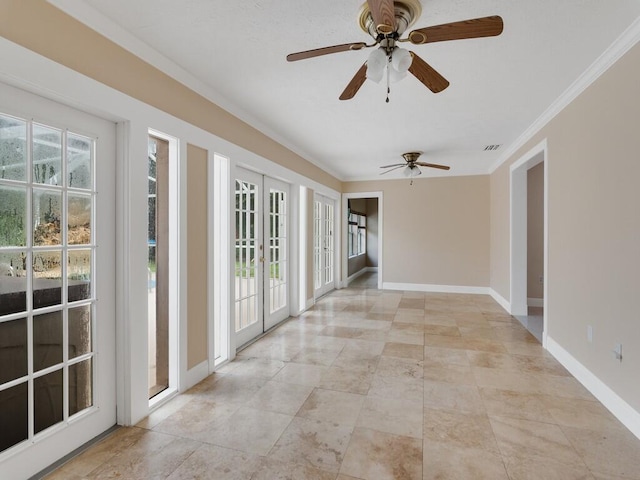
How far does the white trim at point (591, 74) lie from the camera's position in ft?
6.85

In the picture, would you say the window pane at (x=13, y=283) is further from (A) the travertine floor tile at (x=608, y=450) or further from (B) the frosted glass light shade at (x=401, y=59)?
(A) the travertine floor tile at (x=608, y=450)

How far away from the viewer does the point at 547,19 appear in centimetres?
196

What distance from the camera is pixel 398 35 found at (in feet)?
6.06

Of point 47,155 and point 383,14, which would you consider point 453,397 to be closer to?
point 383,14

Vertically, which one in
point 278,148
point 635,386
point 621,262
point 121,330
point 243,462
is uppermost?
point 278,148

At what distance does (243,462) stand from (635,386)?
253 centimetres

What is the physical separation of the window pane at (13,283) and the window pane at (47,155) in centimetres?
42

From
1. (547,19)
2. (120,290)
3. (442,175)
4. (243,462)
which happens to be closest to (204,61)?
(120,290)

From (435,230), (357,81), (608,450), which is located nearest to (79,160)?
(357,81)

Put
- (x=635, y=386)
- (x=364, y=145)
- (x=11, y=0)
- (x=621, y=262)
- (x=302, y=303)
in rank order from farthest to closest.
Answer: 1. (x=302, y=303)
2. (x=364, y=145)
3. (x=621, y=262)
4. (x=635, y=386)
5. (x=11, y=0)

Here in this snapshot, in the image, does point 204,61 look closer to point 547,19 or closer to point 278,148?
point 278,148

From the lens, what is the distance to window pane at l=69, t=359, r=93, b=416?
1945mm

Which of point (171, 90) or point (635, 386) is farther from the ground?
point (171, 90)

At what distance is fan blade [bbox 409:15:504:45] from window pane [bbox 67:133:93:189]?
197 cm
